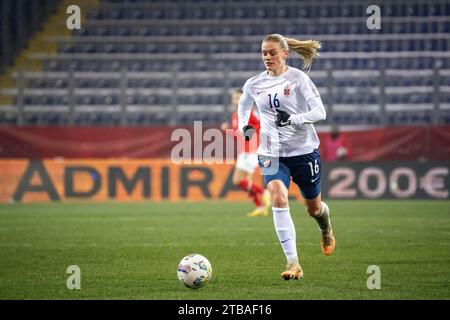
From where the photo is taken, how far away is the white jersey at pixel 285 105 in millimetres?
8930

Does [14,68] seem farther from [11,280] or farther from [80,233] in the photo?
[11,280]

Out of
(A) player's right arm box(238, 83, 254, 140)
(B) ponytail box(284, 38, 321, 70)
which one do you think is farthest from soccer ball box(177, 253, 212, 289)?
(B) ponytail box(284, 38, 321, 70)

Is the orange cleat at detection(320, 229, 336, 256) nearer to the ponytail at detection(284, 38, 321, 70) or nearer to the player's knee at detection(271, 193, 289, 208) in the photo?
the player's knee at detection(271, 193, 289, 208)

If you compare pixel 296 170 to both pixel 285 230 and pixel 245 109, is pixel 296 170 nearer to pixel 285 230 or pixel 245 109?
pixel 285 230

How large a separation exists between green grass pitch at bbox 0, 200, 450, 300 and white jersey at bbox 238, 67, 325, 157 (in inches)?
46.4

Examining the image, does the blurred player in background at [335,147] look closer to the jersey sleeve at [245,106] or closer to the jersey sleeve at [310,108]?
the jersey sleeve at [245,106]

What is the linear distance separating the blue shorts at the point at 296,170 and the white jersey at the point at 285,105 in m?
0.06

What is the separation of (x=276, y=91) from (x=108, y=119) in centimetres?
1642

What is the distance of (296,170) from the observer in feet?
30.0

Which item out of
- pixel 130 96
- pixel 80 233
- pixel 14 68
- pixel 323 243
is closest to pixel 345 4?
pixel 130 96

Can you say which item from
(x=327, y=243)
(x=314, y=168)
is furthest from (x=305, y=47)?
(x=327, y=243)

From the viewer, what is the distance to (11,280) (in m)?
8.65

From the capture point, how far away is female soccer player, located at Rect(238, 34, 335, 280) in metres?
8.78

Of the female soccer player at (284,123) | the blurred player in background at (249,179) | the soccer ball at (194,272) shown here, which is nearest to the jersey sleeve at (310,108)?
the female soccer player at (284,123)
